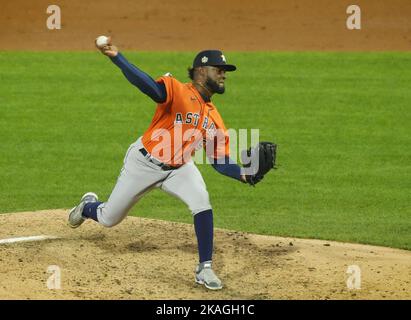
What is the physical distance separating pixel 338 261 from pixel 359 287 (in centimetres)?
82

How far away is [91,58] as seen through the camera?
17.7m

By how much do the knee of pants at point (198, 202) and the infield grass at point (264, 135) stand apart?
203 centimetres

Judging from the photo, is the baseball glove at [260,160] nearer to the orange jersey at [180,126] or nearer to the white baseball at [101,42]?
the orange jersey at [180,126]

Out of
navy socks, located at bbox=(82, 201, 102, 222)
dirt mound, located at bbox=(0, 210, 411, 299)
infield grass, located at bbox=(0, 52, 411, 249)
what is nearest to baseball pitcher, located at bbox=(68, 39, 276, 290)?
navy socks, located at bbox=(82, 201, 102, 222)

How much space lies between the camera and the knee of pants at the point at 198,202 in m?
8.11

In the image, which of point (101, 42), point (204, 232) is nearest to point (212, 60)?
point (101, 42)

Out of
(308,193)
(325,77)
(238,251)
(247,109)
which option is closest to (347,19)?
(325,77)

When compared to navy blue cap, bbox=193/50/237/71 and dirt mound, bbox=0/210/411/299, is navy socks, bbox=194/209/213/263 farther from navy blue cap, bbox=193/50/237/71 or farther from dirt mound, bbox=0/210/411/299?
navy blue cap, bbox=193/50/237/71

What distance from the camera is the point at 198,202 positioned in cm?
813

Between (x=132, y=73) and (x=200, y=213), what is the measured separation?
1.23m

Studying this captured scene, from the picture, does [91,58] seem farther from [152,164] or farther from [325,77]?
[152,164]

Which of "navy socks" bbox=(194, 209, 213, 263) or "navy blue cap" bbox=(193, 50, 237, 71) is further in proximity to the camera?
"navy blue cap" bbox=(193, 50, 237, 71)

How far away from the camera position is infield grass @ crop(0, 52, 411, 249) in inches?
432

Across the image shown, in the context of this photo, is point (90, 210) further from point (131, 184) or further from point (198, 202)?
point (198, 202)
